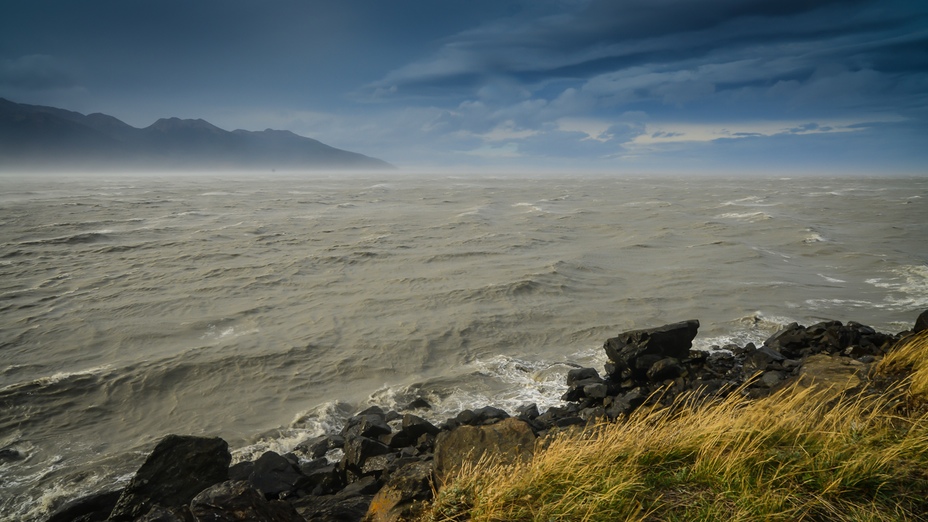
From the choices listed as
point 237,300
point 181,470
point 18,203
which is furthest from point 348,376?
point 18,203

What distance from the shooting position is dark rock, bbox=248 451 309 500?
7.50 meters

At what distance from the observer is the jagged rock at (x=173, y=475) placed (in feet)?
22.0

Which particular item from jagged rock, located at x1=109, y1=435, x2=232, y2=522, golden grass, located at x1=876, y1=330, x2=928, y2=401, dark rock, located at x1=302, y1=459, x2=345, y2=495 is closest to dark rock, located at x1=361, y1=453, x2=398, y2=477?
dark rock, located at x1=302, y1=459, x2=345, y2=495

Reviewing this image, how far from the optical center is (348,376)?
13461 mm

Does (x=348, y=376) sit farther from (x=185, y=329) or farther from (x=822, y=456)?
(x=822, y=456)

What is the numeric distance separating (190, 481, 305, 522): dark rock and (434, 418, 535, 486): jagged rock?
209 cm

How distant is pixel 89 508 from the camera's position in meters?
7.03

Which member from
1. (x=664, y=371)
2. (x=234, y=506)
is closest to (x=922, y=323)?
(x=664, y=371)

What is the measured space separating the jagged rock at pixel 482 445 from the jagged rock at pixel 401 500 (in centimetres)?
55

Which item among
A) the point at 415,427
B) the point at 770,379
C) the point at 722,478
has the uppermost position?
the point at 722,478

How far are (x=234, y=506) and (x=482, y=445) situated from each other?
3.32 metres

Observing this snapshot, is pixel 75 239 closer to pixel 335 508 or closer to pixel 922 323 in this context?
pixel 335 508

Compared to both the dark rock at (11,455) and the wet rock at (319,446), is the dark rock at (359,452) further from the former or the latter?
the dark rock at (11,455)

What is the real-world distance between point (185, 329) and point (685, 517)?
1694 cm
